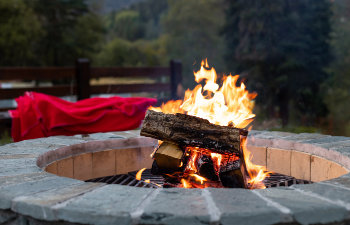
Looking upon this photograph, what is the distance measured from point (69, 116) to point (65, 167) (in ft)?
6.24

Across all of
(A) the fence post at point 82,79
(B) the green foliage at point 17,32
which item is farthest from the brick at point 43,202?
(B) the green foliage at point 17,32

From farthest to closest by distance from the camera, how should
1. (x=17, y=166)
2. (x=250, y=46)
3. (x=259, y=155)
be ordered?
(x=250, y=46)
(x=259, y=155)
(x=17, y=166)

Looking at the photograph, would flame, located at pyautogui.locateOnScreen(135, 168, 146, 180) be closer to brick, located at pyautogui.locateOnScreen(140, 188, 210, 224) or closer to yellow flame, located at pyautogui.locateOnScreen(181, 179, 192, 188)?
yellow flame, located at pyautogui.locateOnScreen(181, 179, 192, 188)

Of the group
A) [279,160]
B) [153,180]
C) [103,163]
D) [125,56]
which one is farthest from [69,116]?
[125,56]

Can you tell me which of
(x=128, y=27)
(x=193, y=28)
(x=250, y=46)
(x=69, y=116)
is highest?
(x=128, y=27)

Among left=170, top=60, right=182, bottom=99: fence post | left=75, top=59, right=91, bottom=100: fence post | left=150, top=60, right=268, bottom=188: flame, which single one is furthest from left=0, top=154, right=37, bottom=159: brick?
left=170, top=60, right=182, bottom=99: fence post

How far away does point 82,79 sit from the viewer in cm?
708

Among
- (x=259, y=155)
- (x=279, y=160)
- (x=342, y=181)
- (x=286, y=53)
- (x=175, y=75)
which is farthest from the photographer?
(x=286, y=53)

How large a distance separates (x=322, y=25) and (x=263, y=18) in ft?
8.25

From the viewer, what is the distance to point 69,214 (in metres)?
1.67

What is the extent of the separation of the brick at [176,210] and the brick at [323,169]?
1481 millimetres

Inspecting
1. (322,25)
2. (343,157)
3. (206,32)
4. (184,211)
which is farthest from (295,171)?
(206,32)

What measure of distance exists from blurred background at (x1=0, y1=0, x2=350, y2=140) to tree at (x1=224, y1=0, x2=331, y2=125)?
39mm

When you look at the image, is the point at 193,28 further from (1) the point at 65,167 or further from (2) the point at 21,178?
(2) the point at 21,178
